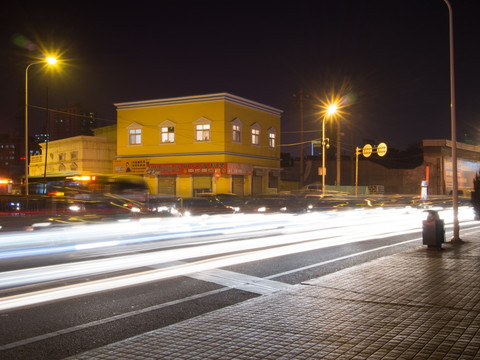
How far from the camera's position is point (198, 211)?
19.1 metres

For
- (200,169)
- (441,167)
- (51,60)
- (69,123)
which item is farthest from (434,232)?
(69,123)

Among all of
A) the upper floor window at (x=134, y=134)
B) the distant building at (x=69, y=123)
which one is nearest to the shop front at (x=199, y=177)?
the upper floor window at (x=134, y=134)

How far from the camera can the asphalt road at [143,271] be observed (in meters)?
5.84

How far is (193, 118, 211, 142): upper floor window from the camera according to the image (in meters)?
37.9

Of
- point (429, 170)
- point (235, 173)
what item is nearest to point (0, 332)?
point (235, 173)

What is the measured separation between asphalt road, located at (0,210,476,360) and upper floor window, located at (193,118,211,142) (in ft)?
66.4

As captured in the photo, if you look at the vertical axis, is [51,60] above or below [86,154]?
above

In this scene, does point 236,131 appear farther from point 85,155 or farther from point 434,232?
point 434,232

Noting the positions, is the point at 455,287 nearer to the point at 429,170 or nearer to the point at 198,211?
the point at 198,211

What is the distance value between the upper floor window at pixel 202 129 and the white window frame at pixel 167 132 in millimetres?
Result: 2127

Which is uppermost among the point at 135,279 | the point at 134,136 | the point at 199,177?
the point at 134,136

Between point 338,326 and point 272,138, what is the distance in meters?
37.6

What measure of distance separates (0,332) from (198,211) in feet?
44.7

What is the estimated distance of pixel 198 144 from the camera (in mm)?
38188
